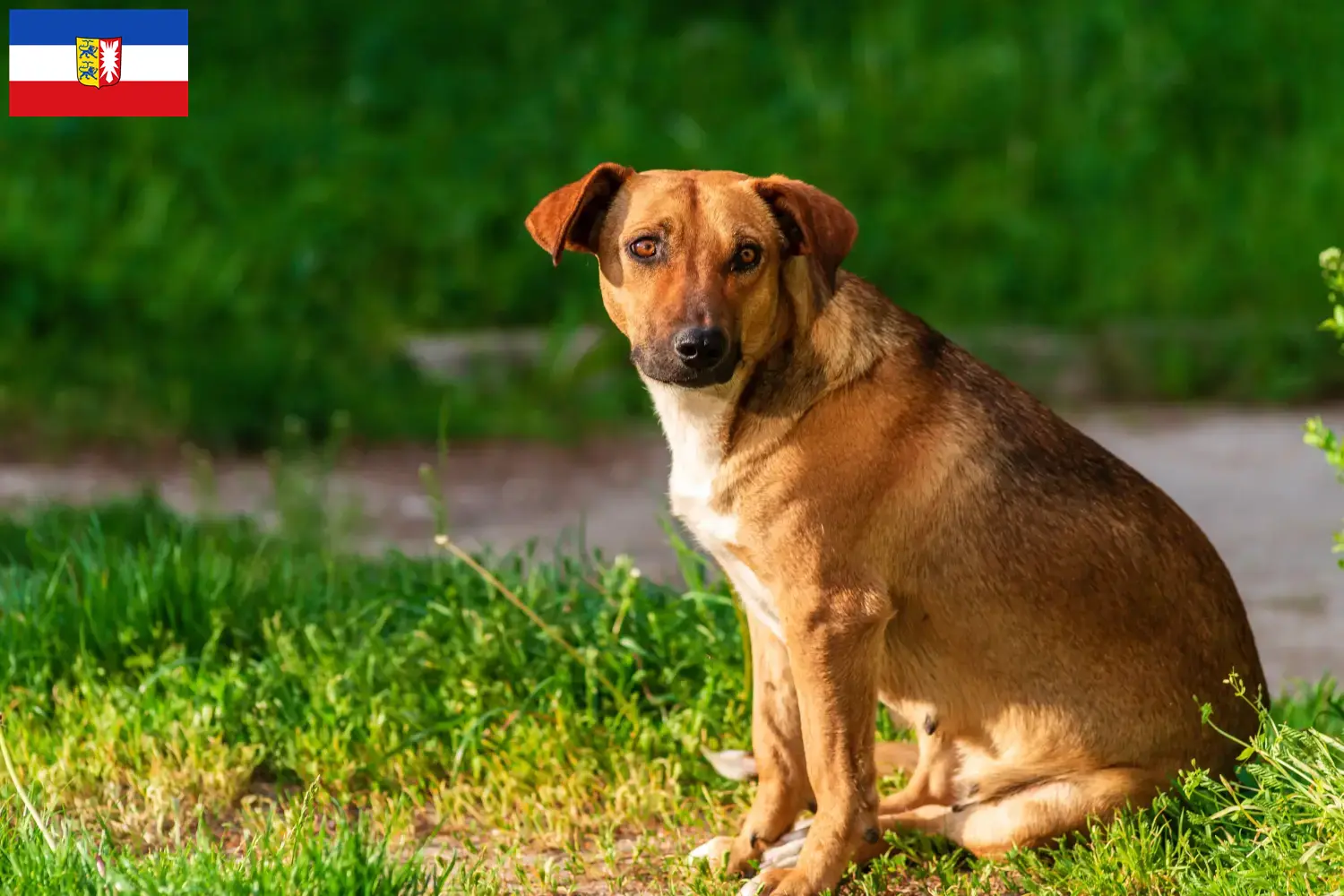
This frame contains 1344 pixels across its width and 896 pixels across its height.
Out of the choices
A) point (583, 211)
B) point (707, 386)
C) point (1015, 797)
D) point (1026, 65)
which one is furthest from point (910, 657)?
point (1026, 65)

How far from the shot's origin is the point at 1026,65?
10242mm

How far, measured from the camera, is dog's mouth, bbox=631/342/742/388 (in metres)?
3.46

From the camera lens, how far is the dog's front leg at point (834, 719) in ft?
12.0

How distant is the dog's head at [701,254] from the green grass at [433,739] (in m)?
1.10

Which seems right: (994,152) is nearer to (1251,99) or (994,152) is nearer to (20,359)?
(1251,99)

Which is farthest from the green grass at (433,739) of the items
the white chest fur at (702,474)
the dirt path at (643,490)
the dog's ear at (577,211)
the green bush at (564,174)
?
the green bush at (564,174)

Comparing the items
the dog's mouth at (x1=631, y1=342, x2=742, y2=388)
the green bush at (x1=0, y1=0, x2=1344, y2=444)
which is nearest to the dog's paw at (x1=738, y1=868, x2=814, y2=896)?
the dog's mouth at (x1=631, y1=342, x2=742, y2=388)

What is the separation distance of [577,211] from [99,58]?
258cm

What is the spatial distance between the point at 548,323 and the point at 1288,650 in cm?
419

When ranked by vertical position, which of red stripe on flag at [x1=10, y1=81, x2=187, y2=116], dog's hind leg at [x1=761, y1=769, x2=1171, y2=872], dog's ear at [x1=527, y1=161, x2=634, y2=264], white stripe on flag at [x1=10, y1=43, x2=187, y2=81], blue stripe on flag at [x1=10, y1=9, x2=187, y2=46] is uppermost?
blue stripe on flag at [x1=10, y1=9, x2=187, y2=46]

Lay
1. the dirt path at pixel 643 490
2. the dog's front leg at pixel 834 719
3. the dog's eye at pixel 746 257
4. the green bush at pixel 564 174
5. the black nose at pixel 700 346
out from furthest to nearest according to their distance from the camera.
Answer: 1. the green bush at pixel 564 174
2. the dirt path at pixel 643 490
3. the dog's front leg at pixel 834 719
4. the dog's eye at pixel 746 257
5. the black nose at pixel 700 346

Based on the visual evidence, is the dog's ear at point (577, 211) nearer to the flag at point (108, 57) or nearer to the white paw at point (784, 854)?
the white paw at point (784, 854)

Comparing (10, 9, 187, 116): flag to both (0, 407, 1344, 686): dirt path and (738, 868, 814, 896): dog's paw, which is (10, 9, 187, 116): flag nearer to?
(0, 407, 1344, 686): dirt path

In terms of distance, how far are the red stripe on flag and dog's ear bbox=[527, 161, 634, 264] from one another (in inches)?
90.4
